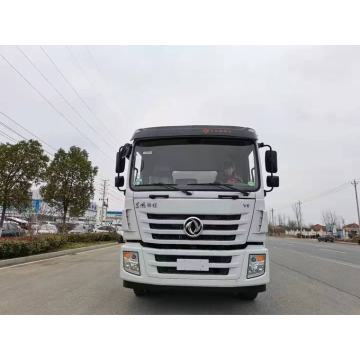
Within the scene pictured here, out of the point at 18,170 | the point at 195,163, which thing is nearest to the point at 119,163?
the point at 195,163

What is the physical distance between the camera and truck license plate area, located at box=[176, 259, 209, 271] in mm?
4418

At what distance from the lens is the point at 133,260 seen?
15.2 ft

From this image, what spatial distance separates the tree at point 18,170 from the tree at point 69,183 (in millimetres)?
2650

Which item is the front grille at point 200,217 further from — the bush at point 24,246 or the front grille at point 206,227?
the bush at point 24,246

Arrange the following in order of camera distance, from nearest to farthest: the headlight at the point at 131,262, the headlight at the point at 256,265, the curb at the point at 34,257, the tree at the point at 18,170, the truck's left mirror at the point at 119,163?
the headlight at the point at 256,265, the headlight at the point at 131,262, the truck's left mirror at the point at 119,163, the curb at the point at 34,257, the tree at the point at 18,170

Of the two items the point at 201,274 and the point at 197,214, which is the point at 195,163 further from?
the point at 201,274

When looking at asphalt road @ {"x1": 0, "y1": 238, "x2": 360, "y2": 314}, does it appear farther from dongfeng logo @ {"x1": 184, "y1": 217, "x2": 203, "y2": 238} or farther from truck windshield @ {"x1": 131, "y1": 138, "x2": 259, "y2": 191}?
truck windshield @ {"x1": 131, "y1": 138, "x2": 259, "y2": 191}

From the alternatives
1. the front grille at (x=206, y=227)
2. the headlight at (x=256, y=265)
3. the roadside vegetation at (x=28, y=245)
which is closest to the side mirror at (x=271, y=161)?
the front grille at (x=206, y=227)

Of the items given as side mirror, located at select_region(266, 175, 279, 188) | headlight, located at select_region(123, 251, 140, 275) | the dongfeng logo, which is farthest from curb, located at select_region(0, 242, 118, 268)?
side mirror, located at select_region(266, 175, 279, 188)

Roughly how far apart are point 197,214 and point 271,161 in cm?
169

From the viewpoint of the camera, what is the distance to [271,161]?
5336 mm

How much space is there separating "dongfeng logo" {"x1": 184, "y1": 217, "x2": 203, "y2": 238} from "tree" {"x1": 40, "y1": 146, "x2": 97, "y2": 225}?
1936cm

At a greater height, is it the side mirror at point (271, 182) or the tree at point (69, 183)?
the tree at point (69, 183)

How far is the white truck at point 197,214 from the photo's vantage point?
4.44m
